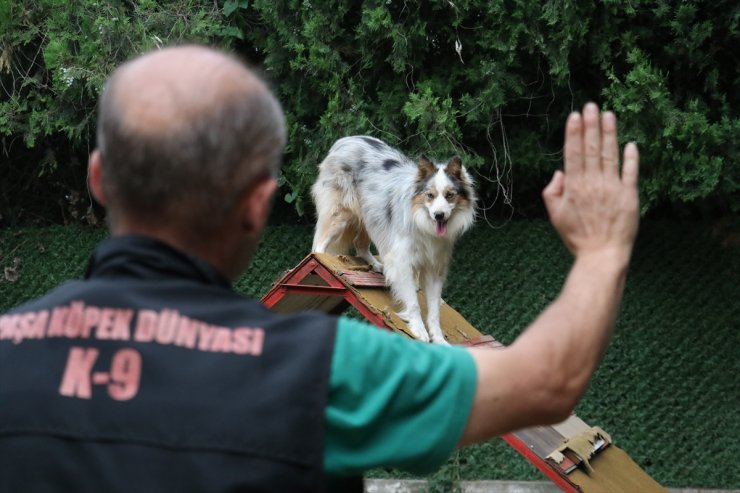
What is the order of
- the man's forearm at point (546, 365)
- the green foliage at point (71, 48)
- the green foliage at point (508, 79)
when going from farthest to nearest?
the green foliage at point (71, 48) → the green foliage at point (508, 79) → the man's forearm at point (546, 365)

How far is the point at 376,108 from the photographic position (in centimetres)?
912

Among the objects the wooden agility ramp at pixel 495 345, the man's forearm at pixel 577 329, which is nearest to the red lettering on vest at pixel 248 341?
the man's forearm at pixel 577 329

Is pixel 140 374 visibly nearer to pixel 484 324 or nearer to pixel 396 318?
pixel 396 318

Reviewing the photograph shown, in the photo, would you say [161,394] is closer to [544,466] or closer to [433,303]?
[544,466]

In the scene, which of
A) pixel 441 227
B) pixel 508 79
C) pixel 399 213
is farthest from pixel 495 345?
pixel 508 79

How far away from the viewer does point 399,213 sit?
716cm

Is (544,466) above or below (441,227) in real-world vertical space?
below

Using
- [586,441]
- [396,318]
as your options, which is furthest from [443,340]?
[586,441]

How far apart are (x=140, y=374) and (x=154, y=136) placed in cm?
30

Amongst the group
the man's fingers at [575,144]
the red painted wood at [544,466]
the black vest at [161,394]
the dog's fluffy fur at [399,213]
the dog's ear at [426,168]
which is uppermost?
the man's fingers at [575,144]

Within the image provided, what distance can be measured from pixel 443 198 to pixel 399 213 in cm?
42

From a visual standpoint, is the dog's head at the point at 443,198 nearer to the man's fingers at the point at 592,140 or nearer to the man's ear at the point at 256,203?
the man's fingers at the point at 592,140

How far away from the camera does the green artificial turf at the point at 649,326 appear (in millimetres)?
9117

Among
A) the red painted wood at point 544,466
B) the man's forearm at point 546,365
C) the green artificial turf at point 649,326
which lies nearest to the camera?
the man's forearm at point 546,365
